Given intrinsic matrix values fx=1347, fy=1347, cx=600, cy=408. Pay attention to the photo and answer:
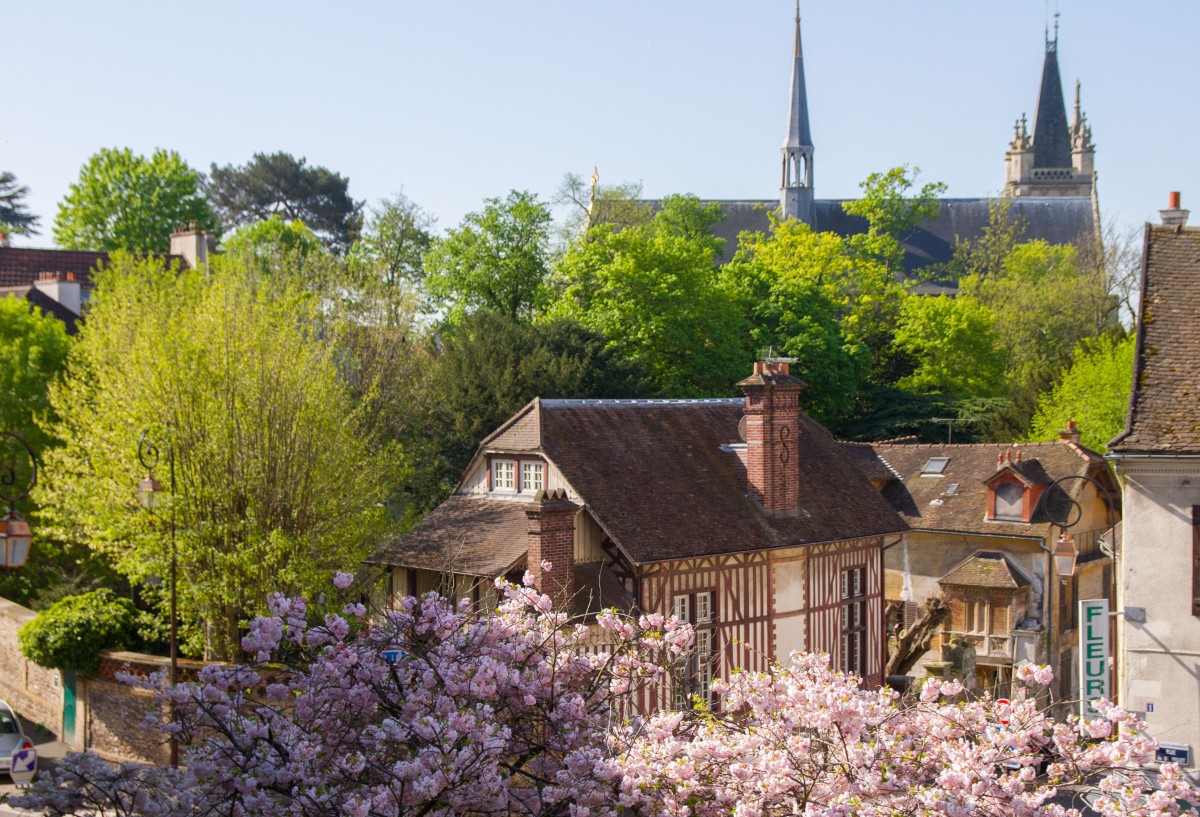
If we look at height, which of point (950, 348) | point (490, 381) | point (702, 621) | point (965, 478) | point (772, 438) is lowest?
point (702, 621)

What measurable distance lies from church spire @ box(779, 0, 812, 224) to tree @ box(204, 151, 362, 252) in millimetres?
22744

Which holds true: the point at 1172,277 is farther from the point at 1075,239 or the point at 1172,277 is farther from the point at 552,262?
the point at 1075,239

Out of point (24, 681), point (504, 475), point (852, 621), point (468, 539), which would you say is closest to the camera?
point (468, 539)

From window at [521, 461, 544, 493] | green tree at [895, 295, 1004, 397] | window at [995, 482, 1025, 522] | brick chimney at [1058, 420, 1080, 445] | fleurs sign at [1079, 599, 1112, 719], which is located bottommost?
fleurs sign at [1079, 599, 1112, 719]

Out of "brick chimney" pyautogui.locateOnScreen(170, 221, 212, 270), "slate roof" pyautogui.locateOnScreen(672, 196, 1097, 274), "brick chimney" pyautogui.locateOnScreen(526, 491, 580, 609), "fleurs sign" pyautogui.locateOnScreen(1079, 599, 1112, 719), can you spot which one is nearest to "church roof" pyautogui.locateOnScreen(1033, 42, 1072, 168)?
"slate roof" pyautogui.locateOnScreen(672, 196, 1097, 274)

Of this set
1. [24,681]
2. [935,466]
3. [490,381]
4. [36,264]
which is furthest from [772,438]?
[36,264]

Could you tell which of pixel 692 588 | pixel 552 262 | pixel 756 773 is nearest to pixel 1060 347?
pixel 552 262

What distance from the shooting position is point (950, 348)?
5188 cm

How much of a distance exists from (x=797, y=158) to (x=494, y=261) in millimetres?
33976

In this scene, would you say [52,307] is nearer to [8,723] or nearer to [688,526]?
[8,723]

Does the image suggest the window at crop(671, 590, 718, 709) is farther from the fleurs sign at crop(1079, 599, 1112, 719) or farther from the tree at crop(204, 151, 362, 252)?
the tree at crop(204, 151, 362, 252)

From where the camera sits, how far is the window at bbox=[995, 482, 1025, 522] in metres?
32.3

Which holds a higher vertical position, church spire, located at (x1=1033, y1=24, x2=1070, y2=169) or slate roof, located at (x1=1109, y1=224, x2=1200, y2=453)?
church spire, located at (x1=1033, y1=24, x2=1070, y2=169)

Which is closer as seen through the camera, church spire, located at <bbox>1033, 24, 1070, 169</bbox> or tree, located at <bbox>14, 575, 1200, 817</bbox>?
tree, located at <bbox>14, 575, 1200, 817</bbox>
